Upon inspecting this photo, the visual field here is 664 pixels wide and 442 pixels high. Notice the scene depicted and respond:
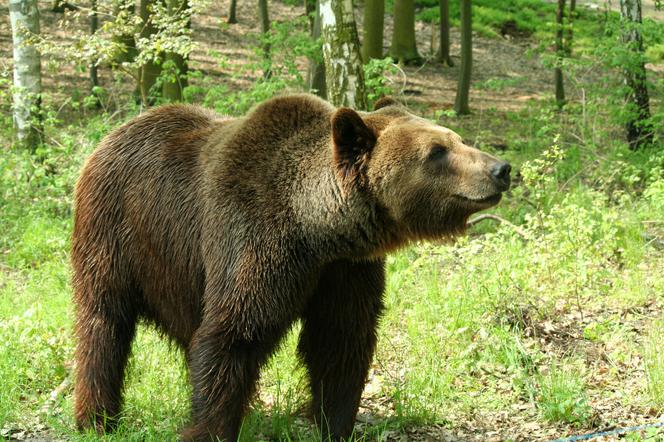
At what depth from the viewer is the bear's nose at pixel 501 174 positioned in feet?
14.5

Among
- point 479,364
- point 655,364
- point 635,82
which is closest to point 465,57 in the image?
point 635,82

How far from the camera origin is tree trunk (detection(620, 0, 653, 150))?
10.9 m

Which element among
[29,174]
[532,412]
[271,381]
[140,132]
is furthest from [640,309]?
[29,174]

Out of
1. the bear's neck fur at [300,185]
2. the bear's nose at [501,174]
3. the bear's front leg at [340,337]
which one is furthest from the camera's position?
the bear's front leg at [340,337]

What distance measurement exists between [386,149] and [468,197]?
1.77 feet

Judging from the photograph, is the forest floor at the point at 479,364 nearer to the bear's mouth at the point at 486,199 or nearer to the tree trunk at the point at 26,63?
the bear's mouth at the point at 486,199

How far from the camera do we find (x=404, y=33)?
22.7 m

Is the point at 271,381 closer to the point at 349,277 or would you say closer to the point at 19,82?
the point at 349,277

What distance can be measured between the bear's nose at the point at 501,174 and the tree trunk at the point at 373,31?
12.8 meters

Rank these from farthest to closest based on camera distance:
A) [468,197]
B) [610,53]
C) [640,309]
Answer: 1. [610,53]
2. [640,309]
3. [468,197]

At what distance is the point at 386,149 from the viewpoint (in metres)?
4.66

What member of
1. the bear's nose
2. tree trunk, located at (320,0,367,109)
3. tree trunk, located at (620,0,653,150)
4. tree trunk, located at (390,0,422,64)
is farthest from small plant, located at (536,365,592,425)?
tree trunk, located at (390,0,422,64)

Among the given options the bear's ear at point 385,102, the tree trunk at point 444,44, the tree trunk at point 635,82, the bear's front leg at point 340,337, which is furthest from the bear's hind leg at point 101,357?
the tree trunk at point 444,44

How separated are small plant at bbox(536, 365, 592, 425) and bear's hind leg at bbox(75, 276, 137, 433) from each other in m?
2.99
